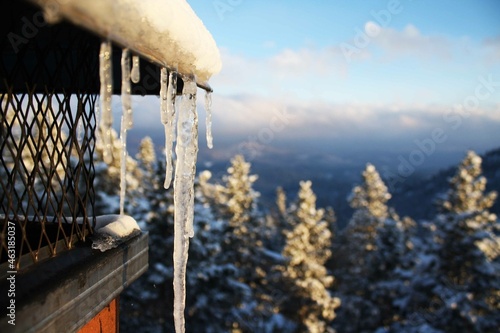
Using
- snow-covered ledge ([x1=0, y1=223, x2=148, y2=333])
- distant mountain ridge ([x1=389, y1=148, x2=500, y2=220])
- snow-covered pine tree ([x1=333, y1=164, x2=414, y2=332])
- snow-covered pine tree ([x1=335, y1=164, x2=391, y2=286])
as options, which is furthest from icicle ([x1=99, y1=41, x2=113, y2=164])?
distant mountain ridge ([x1=389, y1=148, x2=500, y2=220])

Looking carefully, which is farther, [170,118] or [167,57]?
[170,118]

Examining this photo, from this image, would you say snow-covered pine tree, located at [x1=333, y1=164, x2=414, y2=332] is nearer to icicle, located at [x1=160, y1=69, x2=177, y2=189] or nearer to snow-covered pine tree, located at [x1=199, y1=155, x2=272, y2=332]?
snow-covered pine tree, located at [x1=199, y1=155, x2=272, y2=332]

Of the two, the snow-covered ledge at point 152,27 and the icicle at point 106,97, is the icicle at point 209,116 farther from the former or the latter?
the icicle at point 106,97

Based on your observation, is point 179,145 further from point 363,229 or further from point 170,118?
point 363,229

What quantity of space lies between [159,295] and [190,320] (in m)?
2.30

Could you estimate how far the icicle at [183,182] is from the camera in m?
2.56

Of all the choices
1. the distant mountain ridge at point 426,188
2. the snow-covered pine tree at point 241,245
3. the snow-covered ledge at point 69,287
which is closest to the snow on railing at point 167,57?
the snow-covered ledge at point 69,287

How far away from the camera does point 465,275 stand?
17.2m

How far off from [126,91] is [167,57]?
0.94ft

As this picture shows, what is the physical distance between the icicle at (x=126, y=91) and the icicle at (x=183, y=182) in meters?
0.67

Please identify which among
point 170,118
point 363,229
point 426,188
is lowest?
point 426,188

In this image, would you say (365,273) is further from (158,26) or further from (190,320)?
(158,26)

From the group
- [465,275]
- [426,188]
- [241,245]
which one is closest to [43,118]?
[465,275]

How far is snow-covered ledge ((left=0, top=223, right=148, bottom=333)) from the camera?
1530 mm
